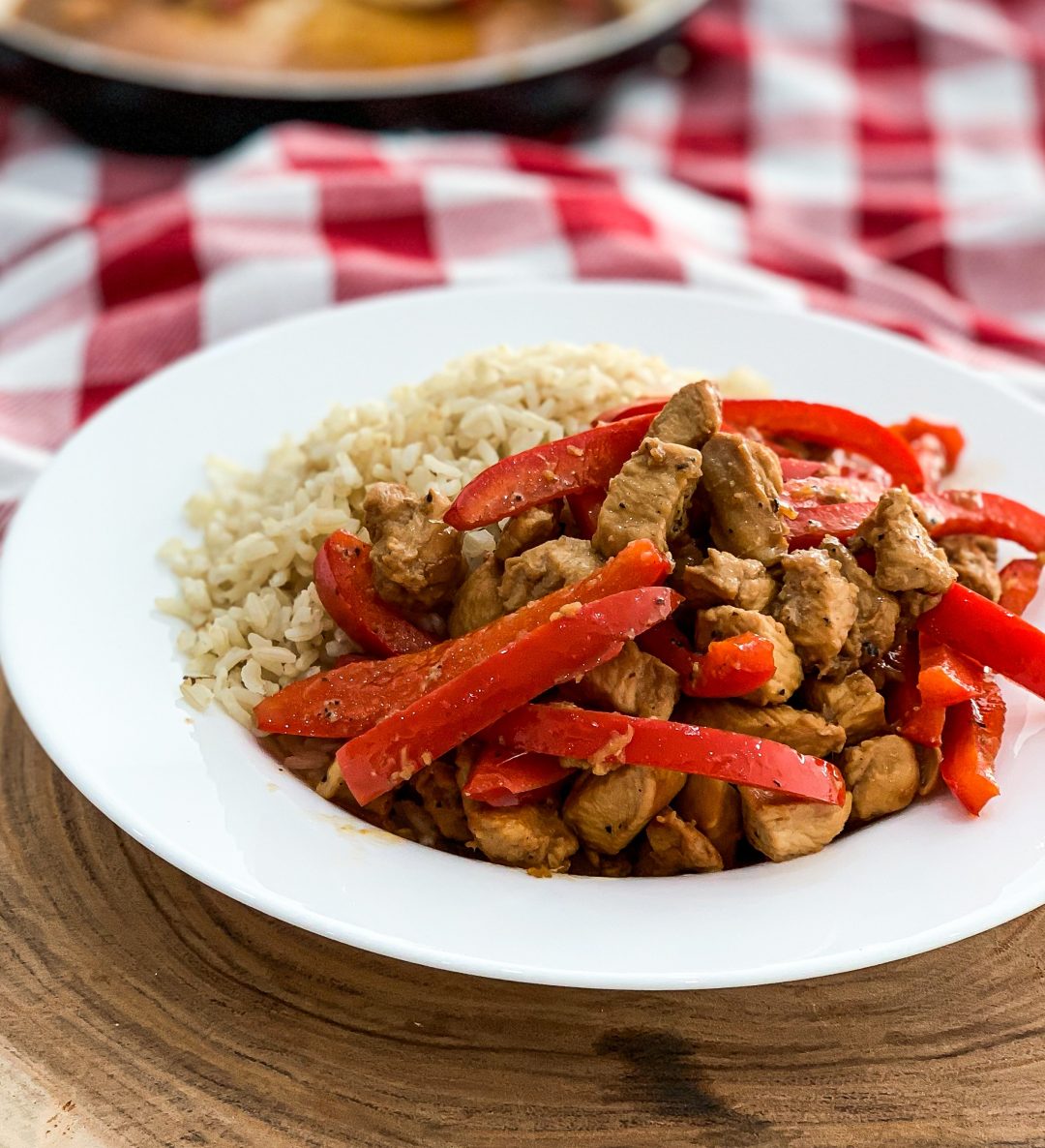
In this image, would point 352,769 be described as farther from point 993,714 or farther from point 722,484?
point 993,714

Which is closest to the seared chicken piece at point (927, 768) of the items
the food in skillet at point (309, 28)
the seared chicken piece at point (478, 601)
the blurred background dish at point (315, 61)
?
the seared chicken piece at point (478, 601)

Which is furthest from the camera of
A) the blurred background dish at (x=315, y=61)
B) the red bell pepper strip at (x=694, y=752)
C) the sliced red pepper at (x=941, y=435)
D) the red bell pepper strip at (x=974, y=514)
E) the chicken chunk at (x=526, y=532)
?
the blurred background dish at (x=315, y=61)

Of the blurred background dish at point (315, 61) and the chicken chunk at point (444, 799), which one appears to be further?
the blurred background dish at point (315, 61)

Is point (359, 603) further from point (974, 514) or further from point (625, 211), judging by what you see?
point (625, 211)

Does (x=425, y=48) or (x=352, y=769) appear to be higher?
(x=425, y=48)

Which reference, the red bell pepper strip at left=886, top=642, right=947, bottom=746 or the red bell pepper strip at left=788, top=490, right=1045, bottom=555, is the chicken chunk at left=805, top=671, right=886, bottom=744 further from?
the red bell pepper strip at left=788, top=490, right=1045, bottom=555

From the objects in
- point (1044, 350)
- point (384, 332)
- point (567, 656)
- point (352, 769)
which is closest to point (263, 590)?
point (352, 769)

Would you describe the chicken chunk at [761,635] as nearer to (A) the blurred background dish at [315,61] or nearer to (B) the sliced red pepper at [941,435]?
(B) the sliced red pepper at [941,435]

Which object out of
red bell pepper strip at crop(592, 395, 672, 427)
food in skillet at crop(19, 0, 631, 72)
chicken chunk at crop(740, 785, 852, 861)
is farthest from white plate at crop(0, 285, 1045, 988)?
food in skillet at crop(19, 0, 631, 72)

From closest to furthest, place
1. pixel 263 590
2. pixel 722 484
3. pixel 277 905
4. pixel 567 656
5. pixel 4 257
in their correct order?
pixel 277 905, pixel 567 656, pixel 722 484, pixel 263 590, pixel 4 257
